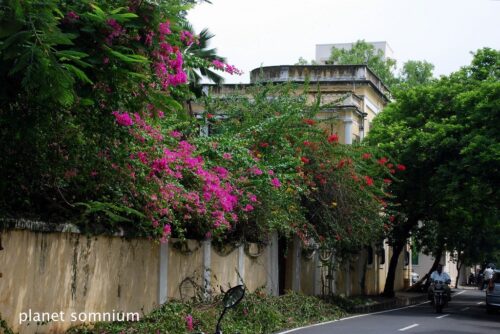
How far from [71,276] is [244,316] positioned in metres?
5.37

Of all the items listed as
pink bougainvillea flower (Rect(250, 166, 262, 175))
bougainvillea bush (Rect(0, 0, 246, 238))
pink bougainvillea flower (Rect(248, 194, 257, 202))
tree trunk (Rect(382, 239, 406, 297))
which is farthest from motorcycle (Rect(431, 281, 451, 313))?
bougainvillea bush (Rect(0, 0, 246, 238))

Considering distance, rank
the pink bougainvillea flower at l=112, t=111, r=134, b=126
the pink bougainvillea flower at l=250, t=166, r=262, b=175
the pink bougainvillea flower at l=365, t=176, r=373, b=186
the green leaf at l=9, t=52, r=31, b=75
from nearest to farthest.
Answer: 1. the green leaf at l=9, t=52, r=31, b=75
2. the pink bougainvillea flower at l=112, t=111, r=134, b=126
3. the pink bougainvillea flower at l=250, t=166, r=262, b=175
4. the pink bougainvillea flower at l=365, t=176, r=373, b=186

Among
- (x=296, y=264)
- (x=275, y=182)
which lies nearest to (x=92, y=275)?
(x=275, y=182)

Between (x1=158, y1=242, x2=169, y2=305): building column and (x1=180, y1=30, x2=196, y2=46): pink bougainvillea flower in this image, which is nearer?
(x1=180, y1=30, x2=196, y2=46): pink bougainvillea flower

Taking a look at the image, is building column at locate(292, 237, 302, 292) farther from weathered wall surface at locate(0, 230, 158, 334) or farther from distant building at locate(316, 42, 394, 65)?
distant building at locate(316, 42, 394, 65)

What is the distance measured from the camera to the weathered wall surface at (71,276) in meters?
10.4

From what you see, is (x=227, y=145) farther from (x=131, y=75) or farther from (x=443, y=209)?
(x=443, y=209)

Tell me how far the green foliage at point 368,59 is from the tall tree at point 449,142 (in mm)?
27095

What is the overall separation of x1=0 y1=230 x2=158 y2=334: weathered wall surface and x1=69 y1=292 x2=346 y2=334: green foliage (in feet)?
1.45

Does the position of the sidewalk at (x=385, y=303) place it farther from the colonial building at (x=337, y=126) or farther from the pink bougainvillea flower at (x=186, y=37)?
the pink bougainvillea flower at (x=186, y=37)

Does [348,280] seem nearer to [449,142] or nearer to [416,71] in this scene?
[449,142]

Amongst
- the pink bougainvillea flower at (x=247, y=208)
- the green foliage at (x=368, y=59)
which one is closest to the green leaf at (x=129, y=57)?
the pink bougainvillea flower at (x=247, y=208)

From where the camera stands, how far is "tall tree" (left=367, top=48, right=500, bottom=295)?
23.0 m

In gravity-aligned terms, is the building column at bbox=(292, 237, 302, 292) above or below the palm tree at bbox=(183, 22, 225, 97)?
below
